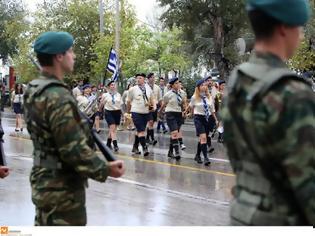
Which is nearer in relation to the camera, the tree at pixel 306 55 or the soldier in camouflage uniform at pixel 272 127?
the soldier in camouflage uniform at pixel 272 127

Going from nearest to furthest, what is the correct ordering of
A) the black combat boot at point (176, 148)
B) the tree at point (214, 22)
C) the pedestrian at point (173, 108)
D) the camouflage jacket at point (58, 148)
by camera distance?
1. the camouflage jacket at point (58, 148)
2. the black combat boot at point (176, 148)
3. the pedestrian at point (173, 108)
4. the tree at point (214, 22)

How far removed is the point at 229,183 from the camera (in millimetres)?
9961

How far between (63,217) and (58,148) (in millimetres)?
428

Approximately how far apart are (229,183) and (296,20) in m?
7.87

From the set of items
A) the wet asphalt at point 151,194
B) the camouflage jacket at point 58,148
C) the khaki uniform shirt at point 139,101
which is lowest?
the wet asphalt at point 151,194

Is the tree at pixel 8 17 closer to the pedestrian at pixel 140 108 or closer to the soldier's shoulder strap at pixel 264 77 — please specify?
the pedestrian at pixel 140 108

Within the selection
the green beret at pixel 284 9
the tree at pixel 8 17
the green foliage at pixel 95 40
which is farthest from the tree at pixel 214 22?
the green beret at pixel 284 9

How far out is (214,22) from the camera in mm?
33781

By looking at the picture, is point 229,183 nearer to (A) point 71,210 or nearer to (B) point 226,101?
(A) point 71,210

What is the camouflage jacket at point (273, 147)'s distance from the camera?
212 cm

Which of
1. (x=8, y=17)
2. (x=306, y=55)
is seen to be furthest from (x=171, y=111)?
(x=8, y=17)

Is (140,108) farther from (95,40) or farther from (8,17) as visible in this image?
(8,17)

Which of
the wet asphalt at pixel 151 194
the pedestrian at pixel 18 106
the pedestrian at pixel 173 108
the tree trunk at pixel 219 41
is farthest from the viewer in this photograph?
the tree trunk at pixel 219 41

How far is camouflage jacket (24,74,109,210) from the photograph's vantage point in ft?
11.3
